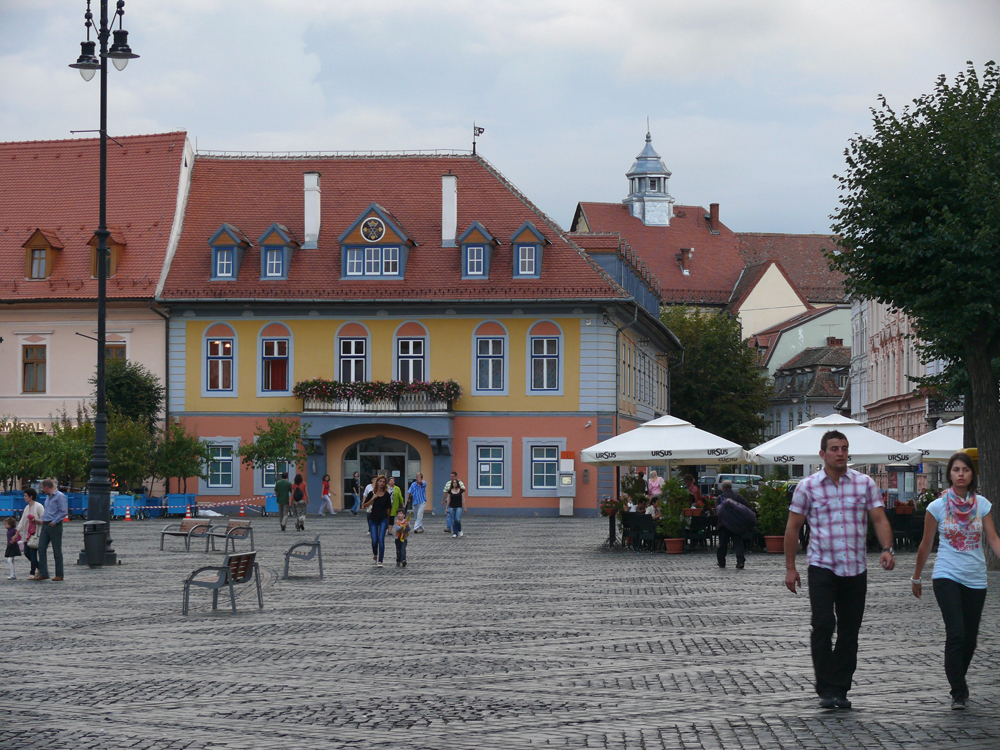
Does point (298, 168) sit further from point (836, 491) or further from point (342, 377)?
point (836, 491)

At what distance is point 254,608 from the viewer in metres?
16.9

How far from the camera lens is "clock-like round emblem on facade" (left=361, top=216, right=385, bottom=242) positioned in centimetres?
4972

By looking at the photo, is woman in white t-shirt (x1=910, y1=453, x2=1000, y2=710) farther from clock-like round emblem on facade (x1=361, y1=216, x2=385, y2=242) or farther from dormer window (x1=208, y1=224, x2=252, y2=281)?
dormer window (x1=208, y1=224, x2=252, y2=281)

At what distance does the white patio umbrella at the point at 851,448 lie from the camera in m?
28.7

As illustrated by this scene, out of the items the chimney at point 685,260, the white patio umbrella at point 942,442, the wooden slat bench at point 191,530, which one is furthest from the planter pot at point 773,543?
the chimney at point 685,260

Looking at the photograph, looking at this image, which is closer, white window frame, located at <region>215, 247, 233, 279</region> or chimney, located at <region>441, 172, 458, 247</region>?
white window frame, located at <region>215, 247, 233, 279</region>

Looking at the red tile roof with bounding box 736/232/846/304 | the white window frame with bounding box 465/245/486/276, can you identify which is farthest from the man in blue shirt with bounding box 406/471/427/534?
the red tile roof with bounding box 736/232/846/304

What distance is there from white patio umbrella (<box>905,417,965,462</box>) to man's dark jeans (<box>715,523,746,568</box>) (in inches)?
291

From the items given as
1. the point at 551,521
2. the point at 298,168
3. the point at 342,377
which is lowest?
the point at 551,521

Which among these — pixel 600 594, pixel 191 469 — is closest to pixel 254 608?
pixel 600 594

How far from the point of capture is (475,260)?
162 ft

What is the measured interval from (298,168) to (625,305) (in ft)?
48.3

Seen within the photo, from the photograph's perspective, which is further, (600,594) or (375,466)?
(375,466)

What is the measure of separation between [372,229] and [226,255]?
5.48m
